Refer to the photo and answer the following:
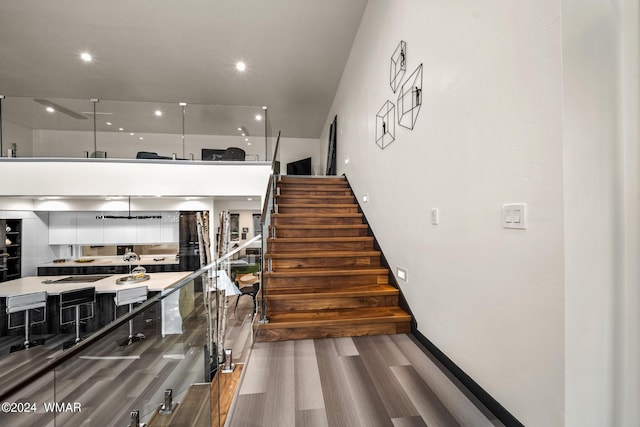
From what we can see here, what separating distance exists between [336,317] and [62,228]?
8.44 metres

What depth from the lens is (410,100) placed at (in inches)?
102

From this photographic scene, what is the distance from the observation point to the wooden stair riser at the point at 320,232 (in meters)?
3.63

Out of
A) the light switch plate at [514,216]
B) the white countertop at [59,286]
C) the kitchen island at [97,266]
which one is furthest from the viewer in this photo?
the kitchen island at [97,266]

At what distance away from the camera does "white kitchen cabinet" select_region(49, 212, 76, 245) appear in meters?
7.03

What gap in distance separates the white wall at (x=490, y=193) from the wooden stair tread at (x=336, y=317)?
234 mm

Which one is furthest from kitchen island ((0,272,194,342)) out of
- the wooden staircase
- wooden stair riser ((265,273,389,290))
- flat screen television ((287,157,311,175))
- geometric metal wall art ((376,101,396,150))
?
flat screen television ((287,157,311,175))

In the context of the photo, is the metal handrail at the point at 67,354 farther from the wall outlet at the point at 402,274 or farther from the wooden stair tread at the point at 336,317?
the wall outlet at the point at 402,274

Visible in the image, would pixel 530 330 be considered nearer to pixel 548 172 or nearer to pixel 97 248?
pixel 548 172

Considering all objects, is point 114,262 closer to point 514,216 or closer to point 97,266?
point 97,266

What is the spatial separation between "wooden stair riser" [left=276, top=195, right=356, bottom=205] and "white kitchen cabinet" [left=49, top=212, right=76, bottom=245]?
21.3 ft

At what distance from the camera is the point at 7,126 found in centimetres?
478

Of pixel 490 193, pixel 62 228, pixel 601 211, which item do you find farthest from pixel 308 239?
pixel 62 228

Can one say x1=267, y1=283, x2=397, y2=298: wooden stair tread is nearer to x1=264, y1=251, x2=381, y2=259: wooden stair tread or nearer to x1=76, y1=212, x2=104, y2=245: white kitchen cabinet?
x1=264, y1=251, x2=381, y2=259: wooden stair tread

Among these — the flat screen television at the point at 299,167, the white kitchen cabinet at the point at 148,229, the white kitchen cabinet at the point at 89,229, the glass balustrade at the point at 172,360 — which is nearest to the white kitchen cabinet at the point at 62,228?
the white kitchen cabinet at the point at 89,229
